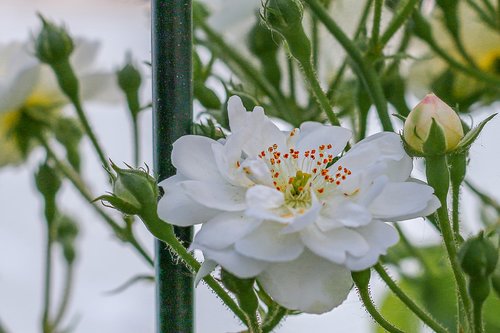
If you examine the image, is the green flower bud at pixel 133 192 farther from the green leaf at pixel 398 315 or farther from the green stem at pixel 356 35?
the green leaf at pixel 398 315

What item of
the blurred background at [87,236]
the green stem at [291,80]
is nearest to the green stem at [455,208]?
the green stem at [291,80]

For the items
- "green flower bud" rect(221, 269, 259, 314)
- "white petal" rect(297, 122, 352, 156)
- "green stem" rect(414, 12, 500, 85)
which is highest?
"green stem" rect(414, 12, 500, 85)

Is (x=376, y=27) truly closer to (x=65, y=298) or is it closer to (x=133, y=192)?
(x=133, y=192)

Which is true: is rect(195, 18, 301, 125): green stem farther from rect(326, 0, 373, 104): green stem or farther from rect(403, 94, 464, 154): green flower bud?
rect(403, 94, 464, 154): green flower bud

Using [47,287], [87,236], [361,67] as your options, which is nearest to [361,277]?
[361,67]

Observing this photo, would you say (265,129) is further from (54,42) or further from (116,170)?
(54,42)

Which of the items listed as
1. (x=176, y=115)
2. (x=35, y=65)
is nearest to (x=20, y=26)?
(x=35, y=65)

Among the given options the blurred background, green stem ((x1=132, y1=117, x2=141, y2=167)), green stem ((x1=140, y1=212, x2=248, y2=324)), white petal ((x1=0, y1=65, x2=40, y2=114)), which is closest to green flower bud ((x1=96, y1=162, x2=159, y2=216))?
green stem ((x1=140, y1=212, x2=248, y2=324))
